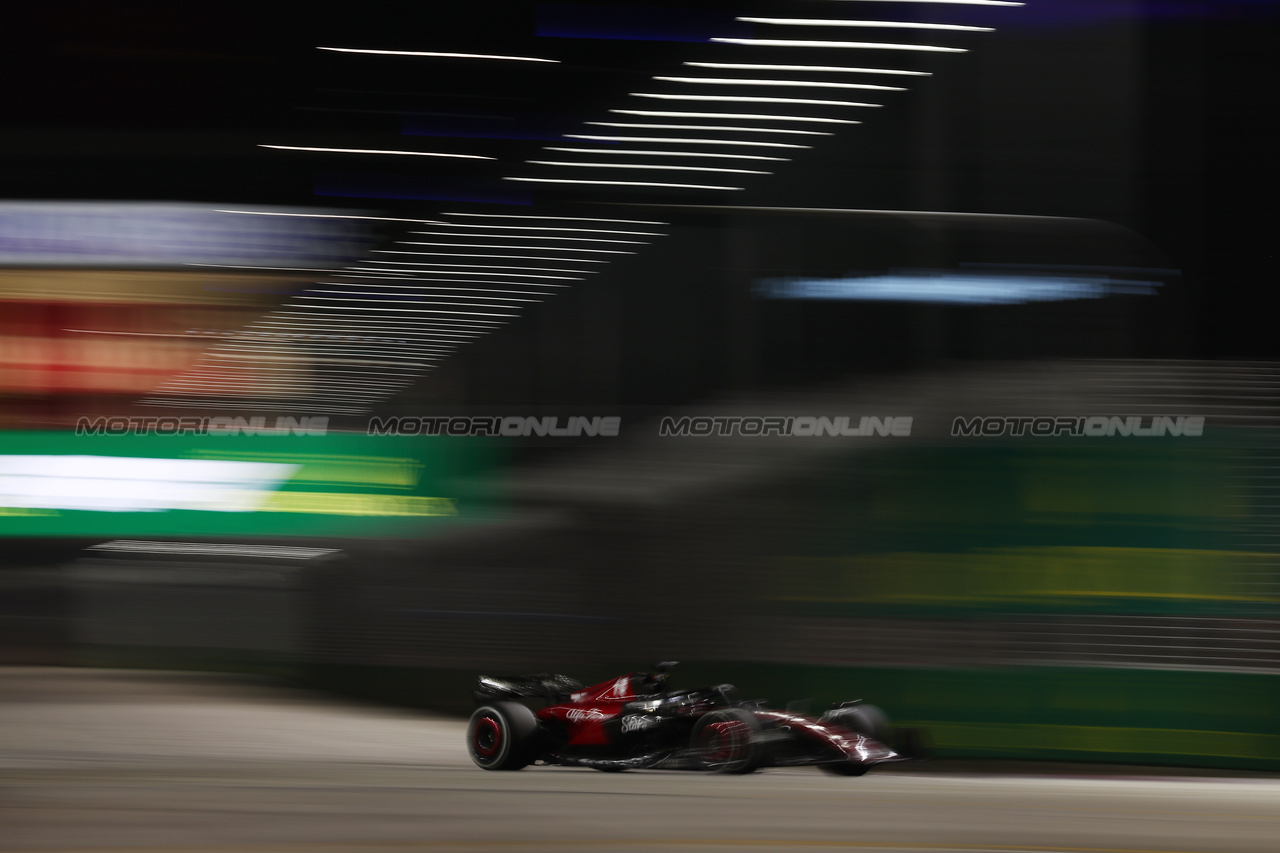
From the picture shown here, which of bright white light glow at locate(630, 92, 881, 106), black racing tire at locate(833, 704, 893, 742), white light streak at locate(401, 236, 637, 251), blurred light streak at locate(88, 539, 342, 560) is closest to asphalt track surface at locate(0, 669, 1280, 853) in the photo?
black racing tire at locate(833, 704, 893, 742)

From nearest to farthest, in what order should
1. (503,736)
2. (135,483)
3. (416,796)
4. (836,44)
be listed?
(416,796) < (503,736) < (135,483) < (836,44)

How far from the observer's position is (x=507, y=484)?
5047 millimetres

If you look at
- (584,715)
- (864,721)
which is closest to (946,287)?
(864,721)

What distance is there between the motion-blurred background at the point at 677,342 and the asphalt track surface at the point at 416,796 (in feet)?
0.69

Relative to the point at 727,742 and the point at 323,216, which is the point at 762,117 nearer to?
the point at 323,216

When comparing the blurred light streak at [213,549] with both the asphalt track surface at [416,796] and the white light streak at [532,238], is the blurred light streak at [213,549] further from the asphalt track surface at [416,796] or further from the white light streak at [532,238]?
the white light streak at [532,238]

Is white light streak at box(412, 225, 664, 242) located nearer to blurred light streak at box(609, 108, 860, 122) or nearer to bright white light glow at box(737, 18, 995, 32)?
blurred light streak at box(609, 108, 860, 122)

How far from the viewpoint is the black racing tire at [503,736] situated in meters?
4.70

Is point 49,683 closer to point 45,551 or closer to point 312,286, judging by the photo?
point 45,551

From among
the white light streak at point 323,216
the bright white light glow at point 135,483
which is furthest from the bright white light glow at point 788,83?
the bright white light glow at point 135,483

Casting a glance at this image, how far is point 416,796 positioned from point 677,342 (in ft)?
6.49

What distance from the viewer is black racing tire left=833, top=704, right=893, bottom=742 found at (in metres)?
4.78

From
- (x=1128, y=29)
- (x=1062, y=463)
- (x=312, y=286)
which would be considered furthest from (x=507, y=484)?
(x=1128, y=29)

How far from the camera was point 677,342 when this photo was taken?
480 centimetres
